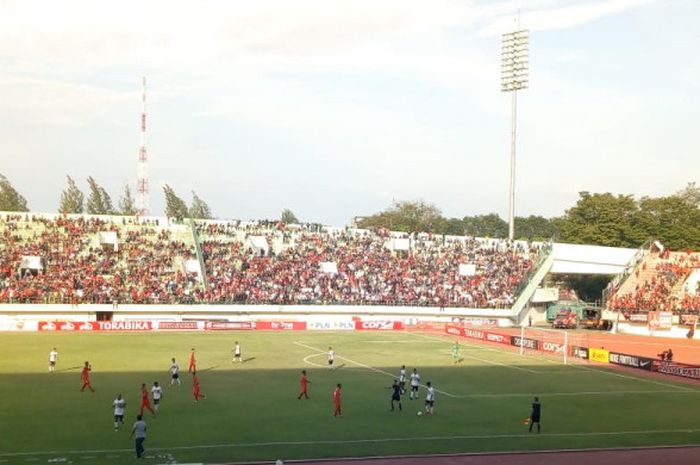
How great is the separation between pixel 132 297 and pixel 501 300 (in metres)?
39.0

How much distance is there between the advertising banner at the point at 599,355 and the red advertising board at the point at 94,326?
39.4 meters

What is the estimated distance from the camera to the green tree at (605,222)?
10600 cm

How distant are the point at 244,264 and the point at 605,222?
176ft

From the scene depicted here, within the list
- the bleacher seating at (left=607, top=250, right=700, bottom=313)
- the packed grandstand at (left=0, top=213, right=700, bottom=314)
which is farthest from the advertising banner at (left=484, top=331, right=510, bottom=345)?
the bleacher seating at (left=607, top=250, right=700, bottom=313)

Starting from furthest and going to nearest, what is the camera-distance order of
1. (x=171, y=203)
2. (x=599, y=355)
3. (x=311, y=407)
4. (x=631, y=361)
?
(x=171, y=203), (x=599, y=355), (x=631, y=361), (x=311, y=407)

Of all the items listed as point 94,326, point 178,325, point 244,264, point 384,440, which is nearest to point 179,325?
point 178,325

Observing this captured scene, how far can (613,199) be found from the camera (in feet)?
353

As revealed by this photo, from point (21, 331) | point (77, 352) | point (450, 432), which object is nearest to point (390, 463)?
point (450, 432)

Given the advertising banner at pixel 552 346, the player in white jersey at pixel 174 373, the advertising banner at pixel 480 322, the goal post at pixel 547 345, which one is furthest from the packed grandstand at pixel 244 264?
the player in white jersey at pixel 174 373

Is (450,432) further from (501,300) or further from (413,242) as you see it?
(413,242)

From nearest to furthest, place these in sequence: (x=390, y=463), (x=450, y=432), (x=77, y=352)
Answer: (x=390, y=463) < (x=450, y=432) < (x=77, y=352)

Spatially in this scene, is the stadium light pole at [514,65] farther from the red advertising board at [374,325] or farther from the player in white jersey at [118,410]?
the player in white jersey at [118,410]

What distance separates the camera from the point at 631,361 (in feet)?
164

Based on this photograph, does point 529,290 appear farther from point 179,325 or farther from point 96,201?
point 96,201
